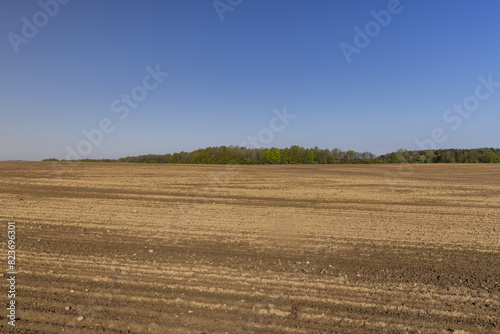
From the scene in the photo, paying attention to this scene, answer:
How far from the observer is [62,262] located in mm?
6117

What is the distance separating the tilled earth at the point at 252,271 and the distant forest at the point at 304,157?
6131 cm

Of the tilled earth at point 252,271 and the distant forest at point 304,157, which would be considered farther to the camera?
the distant forest at point 304,157

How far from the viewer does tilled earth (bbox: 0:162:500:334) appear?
4.19 meters

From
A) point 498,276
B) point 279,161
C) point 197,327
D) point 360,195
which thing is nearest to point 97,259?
point 197,327

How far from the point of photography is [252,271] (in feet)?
19.3

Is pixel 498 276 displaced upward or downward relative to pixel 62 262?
downward

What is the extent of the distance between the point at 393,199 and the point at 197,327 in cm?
1451

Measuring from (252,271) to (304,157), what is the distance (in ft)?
247

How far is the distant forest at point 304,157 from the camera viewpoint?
73.6 meters

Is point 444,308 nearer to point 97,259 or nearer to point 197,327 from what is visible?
point 197,327

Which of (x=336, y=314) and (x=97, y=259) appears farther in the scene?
(x=97, y=259)

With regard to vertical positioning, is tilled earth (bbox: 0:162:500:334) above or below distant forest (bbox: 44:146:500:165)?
below

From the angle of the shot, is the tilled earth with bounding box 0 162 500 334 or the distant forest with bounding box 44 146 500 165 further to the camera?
the distant forest with bounding box 44 146 500 165

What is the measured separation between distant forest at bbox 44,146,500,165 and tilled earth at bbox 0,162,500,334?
61315mm
